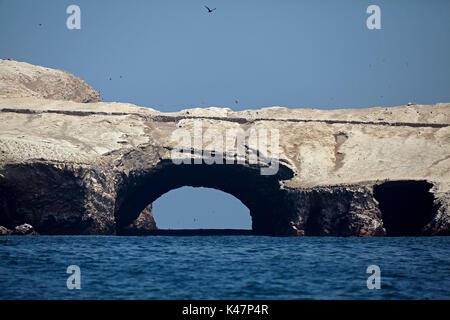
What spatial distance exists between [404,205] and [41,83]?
181ft

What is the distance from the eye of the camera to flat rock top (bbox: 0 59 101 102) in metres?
96.7

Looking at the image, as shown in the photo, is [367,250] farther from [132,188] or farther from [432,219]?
[132,188]

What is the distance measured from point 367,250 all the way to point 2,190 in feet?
108

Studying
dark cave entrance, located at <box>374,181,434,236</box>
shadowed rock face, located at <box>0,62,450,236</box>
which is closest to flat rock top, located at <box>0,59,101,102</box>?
shadowed rock face, located at <box>0,62,450,236</box>

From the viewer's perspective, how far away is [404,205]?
66.2 metres

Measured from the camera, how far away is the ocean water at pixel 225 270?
28.5 meters

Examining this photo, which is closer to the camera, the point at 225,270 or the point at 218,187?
the point at 225,270

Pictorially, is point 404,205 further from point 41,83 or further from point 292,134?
point 41,83
